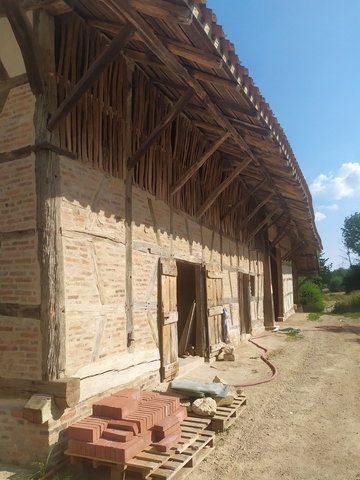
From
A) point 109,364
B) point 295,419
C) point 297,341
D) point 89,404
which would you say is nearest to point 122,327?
point 109,364

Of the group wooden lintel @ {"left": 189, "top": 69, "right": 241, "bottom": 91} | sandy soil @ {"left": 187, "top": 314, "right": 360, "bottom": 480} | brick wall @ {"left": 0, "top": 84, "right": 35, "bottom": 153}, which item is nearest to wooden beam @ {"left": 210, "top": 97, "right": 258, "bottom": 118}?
wooden lintel @ {"left": 189, "top": 69, "right": 241, "bottom": 91}

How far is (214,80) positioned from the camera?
5.29 meters

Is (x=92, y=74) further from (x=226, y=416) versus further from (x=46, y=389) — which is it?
(x=226, y=416)

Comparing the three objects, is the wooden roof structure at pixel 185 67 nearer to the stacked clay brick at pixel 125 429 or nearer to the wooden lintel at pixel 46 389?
the wooden lintel at pixel 46 389

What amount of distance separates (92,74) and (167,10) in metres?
1.22

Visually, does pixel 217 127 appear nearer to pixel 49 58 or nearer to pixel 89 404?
pixel 49 58

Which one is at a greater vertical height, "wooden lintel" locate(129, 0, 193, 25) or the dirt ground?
"wooden lintel" locate(129, 0, 193, 25)

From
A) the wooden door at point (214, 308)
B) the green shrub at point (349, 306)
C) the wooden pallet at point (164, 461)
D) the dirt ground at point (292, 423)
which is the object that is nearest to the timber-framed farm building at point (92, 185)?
the wooden pallet at point (164, 461)

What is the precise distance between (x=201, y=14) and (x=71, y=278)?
3.15 meters

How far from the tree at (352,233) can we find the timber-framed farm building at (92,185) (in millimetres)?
68079

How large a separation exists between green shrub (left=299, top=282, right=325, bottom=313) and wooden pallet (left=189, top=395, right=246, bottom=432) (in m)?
21.3

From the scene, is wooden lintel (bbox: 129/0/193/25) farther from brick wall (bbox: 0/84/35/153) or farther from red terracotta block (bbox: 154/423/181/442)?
red terracotta block (bbox: 154/423/181/442)

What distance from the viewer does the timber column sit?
4285 mm

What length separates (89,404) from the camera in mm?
4680
